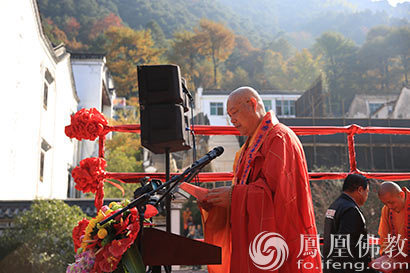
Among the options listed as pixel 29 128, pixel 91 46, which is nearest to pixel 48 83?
pixel 29 128

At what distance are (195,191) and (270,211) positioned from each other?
48cm

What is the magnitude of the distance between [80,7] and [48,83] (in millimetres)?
35960

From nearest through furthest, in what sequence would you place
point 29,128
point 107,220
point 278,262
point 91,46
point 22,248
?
1. point 107,220
2. point 278,262
3. point 22,248
4. point 29,128
5. point 91,46

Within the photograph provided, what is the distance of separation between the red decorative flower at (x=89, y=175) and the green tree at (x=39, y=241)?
4233mm

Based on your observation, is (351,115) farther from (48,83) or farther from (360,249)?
(360,249)

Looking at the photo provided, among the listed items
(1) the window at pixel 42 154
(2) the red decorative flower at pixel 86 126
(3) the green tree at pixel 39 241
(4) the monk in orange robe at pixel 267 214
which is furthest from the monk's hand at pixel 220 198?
(1) the window at pixel 42 154

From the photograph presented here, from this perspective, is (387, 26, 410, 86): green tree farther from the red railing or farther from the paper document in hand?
the paper document in hand

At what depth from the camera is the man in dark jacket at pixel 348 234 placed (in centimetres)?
352

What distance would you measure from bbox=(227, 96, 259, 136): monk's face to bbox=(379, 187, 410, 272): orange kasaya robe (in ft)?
7.27

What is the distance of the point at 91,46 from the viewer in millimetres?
36969

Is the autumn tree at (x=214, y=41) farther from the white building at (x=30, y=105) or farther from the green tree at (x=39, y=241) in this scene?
the green tree at (x=39, y=241)

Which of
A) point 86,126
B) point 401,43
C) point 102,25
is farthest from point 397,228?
point 401,43

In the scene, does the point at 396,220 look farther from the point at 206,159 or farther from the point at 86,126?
the point at 86,126

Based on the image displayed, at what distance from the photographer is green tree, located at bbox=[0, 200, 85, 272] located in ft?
24.3
